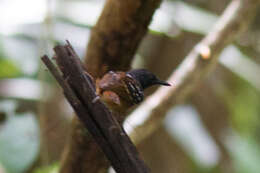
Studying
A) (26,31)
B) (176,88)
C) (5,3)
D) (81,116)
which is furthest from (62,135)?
(81,116)

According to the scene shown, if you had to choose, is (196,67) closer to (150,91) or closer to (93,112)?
(93,112)

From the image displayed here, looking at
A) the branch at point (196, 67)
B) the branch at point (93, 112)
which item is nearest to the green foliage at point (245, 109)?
the branch at point (196, 67)

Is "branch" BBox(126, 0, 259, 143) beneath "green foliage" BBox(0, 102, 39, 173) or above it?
beneath

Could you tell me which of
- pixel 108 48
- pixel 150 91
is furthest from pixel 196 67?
pixel 150 91

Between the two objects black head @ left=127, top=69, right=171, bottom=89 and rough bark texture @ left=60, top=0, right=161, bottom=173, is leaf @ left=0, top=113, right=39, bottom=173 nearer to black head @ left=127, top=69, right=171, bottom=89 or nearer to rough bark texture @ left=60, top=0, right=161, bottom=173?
rough bark texture @ left=60, top=0, right=161, bottom=173

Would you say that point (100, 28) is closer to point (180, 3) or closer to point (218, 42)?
point (218, 42)

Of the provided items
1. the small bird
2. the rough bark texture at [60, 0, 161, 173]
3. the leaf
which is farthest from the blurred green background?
the small bird

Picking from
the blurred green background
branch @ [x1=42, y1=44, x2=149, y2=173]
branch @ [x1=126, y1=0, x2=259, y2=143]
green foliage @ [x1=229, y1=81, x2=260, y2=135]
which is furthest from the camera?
green foliage @ [x1=229, y1=81, x2=260, y2=135]
